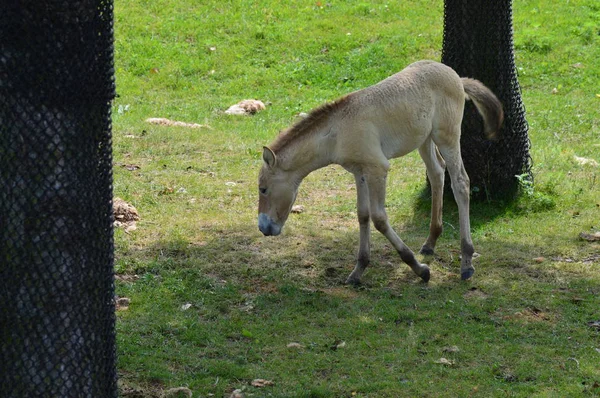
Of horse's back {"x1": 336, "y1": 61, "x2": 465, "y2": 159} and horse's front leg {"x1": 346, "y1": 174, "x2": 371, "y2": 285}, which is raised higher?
horse's back {"x1": 336, "y1": 61, "x2": 465, "y2": 159}

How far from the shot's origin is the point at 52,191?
15.0 feet

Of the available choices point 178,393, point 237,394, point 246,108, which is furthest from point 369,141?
point 246,108

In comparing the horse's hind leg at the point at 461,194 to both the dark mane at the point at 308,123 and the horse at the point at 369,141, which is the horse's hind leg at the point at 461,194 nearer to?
the horse at the point at 369,141

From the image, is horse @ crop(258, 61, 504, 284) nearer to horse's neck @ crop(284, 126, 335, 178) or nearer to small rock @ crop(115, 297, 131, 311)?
horse's neck @ crop(284, 126, 335, 178)

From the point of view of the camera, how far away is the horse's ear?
300 inches

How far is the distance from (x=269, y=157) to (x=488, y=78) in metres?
3.30

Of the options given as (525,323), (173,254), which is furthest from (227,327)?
(525,323)

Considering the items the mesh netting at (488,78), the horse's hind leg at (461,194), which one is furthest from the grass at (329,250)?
the mesh netting at (488,78)

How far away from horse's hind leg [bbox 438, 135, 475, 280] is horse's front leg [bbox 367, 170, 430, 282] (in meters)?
0.44

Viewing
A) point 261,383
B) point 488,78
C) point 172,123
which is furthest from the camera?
point 172,123

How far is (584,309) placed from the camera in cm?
731

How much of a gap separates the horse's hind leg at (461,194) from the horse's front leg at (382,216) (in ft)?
1.44

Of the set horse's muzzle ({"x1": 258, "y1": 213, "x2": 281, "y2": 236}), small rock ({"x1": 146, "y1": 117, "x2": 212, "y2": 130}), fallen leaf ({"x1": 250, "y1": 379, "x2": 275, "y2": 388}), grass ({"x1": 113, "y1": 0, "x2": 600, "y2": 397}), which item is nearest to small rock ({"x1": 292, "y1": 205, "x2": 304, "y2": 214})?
grass ({"x1": 113, "y1": 0, "x2": 600, "y2": 397})

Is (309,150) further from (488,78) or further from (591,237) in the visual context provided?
(591,237)
